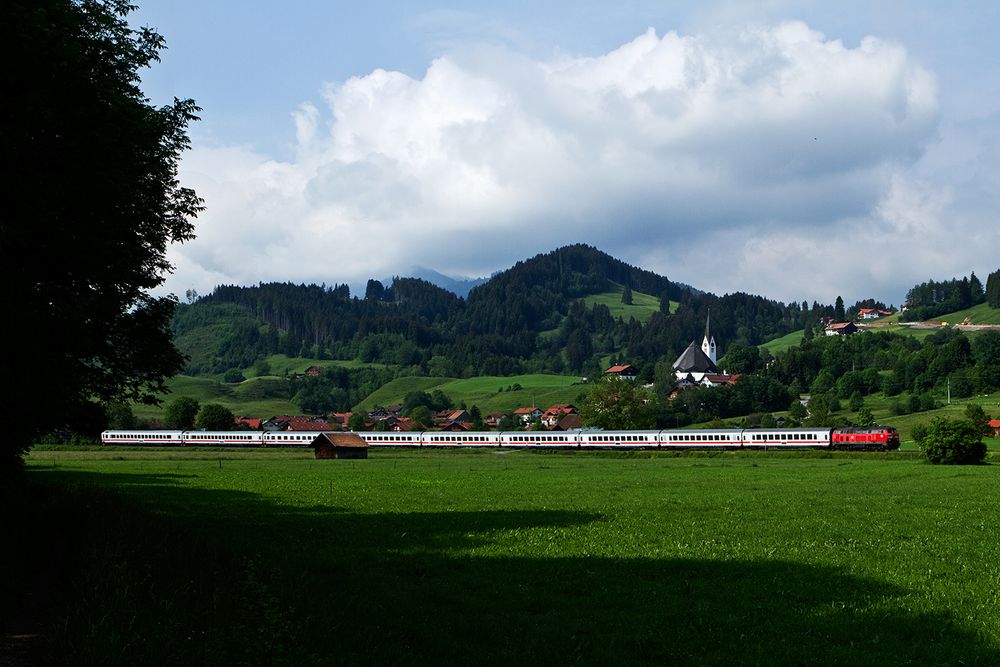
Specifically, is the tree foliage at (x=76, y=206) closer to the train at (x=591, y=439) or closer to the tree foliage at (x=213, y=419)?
the train at (x=591, y=439)

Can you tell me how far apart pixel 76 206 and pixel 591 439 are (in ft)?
296

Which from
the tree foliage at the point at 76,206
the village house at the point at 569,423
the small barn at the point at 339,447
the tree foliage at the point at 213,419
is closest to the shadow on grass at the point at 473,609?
the tree foliage at the point at 76,206

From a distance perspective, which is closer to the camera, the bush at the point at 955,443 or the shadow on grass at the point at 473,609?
the shadow on grass at the point at 473,609

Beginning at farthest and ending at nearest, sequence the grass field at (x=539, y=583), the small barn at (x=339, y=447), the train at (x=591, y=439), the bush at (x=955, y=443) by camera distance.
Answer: the train at (x=591, y=439) → the small barn at (x=339, y=447) → the bush at (x=955, y=443) → the grass field at (x=539, y=583)

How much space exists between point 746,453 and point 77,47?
3154 inches

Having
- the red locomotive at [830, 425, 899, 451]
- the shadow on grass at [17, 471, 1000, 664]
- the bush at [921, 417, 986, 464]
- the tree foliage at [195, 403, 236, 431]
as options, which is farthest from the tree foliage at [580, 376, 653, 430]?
the shadow on grass at [17, 471, 1000, 664]

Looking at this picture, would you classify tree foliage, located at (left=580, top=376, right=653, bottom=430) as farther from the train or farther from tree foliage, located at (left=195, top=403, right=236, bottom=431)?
tree foliage, located at (left=195, top=403, right=236, bottom=431)

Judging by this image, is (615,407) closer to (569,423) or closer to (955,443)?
(569,423)

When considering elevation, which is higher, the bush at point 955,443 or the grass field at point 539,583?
the grass field at point 539,583

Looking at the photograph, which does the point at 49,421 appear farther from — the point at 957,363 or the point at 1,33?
the point at 957,363

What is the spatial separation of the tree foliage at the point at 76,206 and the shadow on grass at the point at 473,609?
158 inches

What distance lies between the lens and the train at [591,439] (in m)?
92.4

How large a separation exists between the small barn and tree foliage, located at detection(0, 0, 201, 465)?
64.7m

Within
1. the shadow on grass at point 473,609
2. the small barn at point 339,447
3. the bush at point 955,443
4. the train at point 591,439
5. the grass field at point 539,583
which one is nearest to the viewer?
the shadow on grass at point 473,609
